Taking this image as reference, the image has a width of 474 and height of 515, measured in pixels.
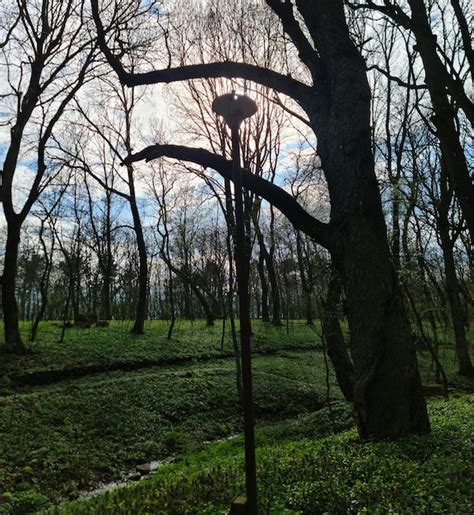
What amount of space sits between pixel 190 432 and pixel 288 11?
9665mm

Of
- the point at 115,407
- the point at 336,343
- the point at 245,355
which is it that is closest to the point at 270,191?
the point at 245,355

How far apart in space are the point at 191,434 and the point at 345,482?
7670 mm

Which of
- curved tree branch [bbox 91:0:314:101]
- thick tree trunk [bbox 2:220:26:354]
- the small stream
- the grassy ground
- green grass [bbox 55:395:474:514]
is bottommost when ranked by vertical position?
the small stream

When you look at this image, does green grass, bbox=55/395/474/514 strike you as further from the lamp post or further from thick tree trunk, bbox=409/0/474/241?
thick tree trunk, bbox=409/0/474/241

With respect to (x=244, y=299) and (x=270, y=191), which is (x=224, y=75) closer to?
(x=270, y=191)

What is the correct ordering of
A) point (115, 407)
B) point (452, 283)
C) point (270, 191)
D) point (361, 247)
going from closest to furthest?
point (361, 247) → point (270, 191) → point (115, 407) → point (452, 283)

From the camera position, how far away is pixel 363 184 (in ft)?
19.1

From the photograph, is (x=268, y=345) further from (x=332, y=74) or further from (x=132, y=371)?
(x=332, y=74)

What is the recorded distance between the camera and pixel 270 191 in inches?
249

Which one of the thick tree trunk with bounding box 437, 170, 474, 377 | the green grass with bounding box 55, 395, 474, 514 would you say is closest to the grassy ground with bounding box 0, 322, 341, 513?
the green grass with bounding box 55, 395, 474, 514

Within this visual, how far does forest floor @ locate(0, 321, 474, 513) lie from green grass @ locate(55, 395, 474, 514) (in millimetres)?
16

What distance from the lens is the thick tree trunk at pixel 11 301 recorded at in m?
13.3

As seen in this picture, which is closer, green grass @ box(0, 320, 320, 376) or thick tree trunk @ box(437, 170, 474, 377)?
green grass @ box(0, 320, 320, 376)

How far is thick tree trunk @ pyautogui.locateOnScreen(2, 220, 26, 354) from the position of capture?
1334 centimetres
